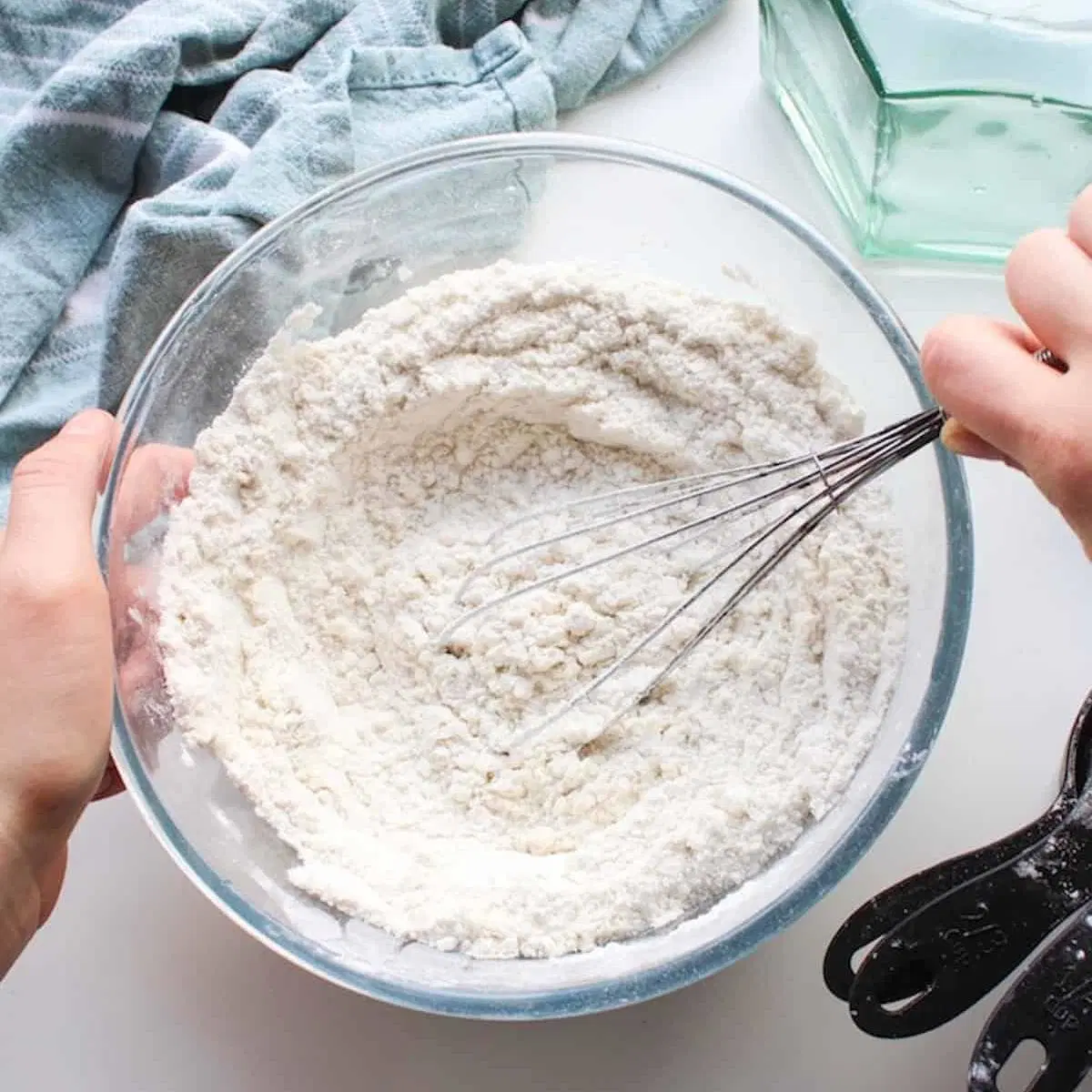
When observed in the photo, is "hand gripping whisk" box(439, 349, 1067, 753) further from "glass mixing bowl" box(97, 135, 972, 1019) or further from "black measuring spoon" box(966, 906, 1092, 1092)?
"black measuring spoon" box(966, 906, 1092, 1092)

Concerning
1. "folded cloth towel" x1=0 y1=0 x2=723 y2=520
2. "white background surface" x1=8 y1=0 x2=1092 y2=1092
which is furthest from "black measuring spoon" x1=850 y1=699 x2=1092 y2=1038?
"folded cloth towel" x1=0 y1=0 x2=723 y2=520

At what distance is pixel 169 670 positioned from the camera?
795mm

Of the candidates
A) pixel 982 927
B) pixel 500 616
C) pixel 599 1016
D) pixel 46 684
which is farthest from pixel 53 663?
pixel 982 927

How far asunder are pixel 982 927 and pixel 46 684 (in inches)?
20.7

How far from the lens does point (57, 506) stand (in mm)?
748

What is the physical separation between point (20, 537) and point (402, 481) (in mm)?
255

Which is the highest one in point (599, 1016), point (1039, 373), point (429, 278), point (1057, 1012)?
point (1039, 373)

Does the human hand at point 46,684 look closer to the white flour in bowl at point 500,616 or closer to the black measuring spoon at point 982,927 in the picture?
the white flour in bowl at point 500,616

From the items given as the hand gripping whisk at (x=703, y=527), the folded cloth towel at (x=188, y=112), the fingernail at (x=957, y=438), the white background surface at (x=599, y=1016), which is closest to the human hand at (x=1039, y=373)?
the fingernail at (x=957, y=438)

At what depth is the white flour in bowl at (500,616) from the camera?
769 millimetres

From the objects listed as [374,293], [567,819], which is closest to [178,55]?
[374,293]

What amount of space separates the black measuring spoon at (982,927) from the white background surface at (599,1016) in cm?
13

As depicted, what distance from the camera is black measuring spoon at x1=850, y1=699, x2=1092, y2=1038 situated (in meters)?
0.67

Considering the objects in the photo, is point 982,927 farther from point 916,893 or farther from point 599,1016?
point 599,1016
